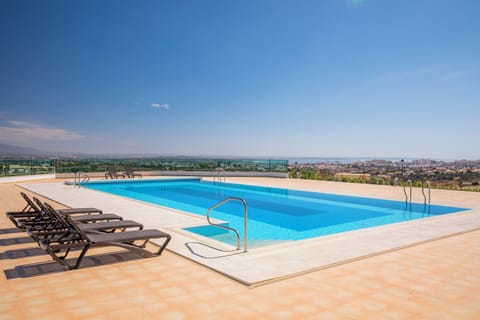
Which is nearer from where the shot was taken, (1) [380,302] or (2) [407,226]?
(1) [380,302]

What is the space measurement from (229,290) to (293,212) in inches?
250

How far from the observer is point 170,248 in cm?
456

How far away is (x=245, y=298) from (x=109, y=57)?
22.5 metres

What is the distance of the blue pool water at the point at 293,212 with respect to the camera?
6.86 metres

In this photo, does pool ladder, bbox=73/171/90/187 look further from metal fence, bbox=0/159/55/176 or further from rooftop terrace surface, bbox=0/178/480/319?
rooftop terrace surface, bbox=0/178/480/319

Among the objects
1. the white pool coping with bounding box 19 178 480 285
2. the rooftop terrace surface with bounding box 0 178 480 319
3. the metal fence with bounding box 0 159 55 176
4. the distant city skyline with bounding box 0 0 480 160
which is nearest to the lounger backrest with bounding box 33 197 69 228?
the rooftop terrace surface with bounding box 0 178 480 319

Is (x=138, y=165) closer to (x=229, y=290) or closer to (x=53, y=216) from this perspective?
(x=53, y=216)

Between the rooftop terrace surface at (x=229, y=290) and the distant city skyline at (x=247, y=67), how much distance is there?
12.6 meters

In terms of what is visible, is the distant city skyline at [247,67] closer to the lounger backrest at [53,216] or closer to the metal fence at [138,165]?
the metal fence at [138,165]

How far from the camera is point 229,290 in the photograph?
3104mm

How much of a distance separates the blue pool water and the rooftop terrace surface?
232 centimetres

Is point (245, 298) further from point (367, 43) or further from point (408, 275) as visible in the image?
point (367, 43)

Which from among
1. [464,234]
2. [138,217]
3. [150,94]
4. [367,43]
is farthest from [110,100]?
[464,234]

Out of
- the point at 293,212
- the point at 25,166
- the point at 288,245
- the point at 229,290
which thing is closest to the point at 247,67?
the point at 293,212
